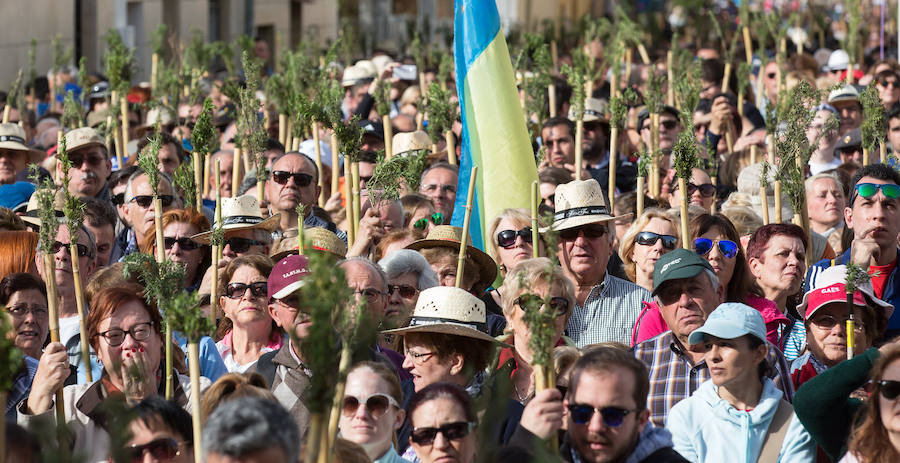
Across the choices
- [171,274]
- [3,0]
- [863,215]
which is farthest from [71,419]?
[3,0]

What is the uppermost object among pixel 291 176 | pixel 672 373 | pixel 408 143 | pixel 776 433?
pixel 408 143

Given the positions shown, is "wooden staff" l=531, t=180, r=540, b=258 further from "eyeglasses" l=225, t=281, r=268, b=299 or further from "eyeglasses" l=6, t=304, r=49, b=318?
"eyeglasses" l=6, t=304, r=49, b=318

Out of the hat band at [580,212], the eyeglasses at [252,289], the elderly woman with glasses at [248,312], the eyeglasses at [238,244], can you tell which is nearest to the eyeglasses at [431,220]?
the eyeglasses at [238,244]

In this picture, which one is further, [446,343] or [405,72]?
[405,72]

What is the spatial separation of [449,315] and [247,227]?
209 cm

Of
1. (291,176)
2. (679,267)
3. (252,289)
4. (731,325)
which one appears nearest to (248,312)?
(252,289)

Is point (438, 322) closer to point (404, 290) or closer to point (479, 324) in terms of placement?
point (479, 324)

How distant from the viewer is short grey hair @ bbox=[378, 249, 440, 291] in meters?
6.21

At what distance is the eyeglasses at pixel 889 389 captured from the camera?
424 centimetres

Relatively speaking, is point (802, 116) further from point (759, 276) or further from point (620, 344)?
point (620, 344)

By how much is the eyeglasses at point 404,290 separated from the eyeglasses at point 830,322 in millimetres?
1581

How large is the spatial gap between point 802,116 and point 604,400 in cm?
345

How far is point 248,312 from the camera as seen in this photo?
5.99 meters

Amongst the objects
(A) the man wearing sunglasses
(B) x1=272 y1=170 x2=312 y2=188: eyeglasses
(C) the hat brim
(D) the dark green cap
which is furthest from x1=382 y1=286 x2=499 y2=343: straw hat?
(B) x1=272 y1=170 x2=312 y2=188: eyeglasses
